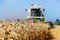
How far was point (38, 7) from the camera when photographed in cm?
3397

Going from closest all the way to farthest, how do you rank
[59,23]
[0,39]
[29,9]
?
[0,39]
[29,9]
[59,23]

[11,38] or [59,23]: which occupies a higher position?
[11,38]

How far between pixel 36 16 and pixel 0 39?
1148 inches

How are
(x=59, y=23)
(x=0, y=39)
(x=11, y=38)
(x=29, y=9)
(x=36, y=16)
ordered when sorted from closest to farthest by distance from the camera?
(x=0, y=39) → (x=11, y=38) → (x=36, y=16) → (x=29, y=9) → (x=59, y=23)

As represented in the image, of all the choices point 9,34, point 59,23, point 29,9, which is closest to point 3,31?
point 9,34

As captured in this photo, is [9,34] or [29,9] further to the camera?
[29,9]

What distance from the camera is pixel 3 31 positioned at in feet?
12.2

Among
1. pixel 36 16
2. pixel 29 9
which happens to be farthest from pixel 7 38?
pixel 29 9

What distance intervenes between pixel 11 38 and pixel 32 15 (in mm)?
29692

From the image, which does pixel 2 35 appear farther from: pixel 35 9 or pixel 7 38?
pixel 35 9

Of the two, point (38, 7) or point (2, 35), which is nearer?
point (2, 35)

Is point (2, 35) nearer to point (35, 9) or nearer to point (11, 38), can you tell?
point (11, 38)

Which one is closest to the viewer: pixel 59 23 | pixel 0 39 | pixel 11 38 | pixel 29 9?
pixel 0 39

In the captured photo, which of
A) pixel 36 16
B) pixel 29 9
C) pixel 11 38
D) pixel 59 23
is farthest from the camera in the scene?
pixel 59 23
